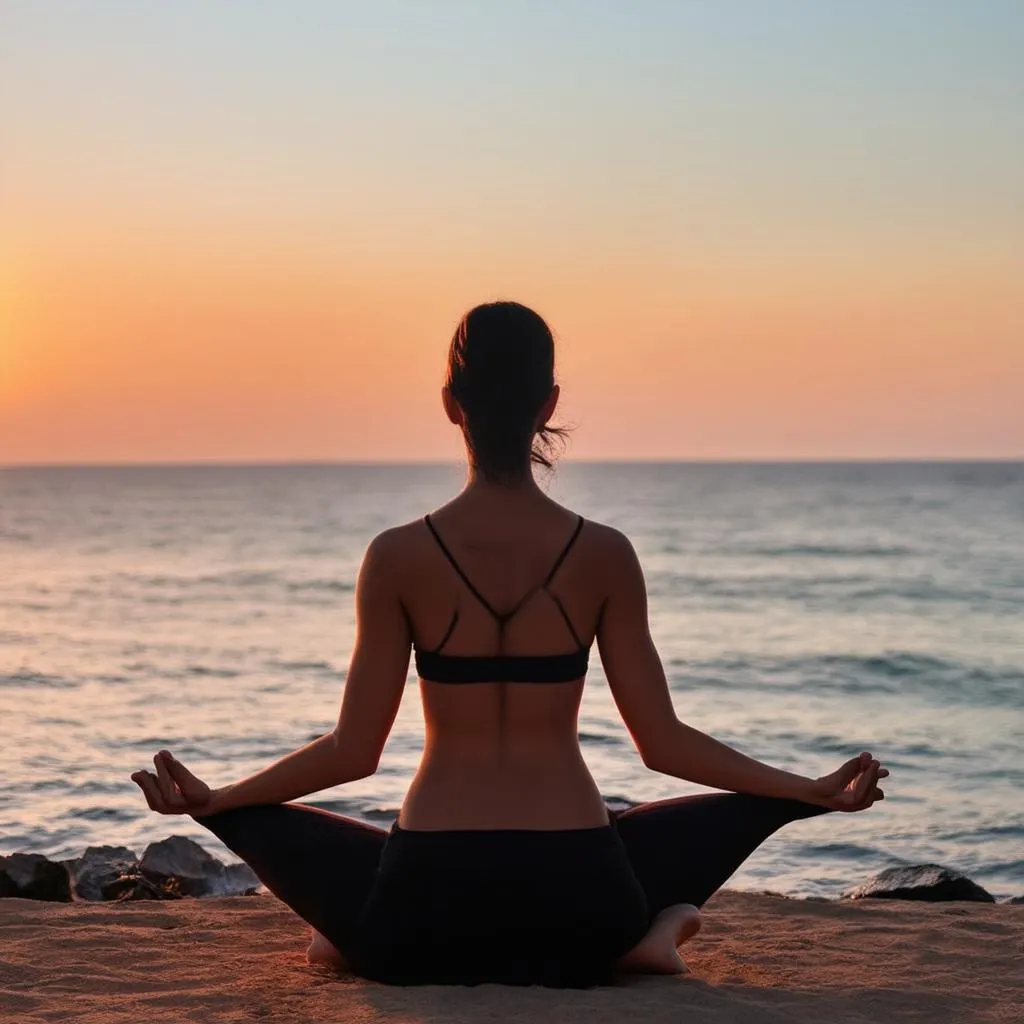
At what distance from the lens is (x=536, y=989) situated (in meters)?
4.05

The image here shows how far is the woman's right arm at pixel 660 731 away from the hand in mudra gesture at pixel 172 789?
4.11 ft

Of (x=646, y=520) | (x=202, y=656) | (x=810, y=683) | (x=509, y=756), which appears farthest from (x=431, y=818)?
(x=646, y=520)

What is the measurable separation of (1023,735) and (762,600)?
1608 cm

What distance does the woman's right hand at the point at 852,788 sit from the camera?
165 inches

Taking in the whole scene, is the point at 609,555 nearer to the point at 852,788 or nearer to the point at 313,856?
the point at 852,788

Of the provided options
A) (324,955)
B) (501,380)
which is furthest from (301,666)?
(501,380)

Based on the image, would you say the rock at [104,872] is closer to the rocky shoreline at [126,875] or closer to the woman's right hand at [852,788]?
the rocky shoreline at [126,875]

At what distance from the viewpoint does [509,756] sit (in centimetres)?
396

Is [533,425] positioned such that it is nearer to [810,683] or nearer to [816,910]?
[816,910]

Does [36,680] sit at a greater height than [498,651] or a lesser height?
lesser

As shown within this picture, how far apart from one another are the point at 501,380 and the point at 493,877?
1352 millimetres

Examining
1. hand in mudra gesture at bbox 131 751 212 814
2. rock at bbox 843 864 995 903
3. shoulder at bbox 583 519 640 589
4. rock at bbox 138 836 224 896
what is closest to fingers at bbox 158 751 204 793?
hand in mudra gesture at bbox 131 751 212 814

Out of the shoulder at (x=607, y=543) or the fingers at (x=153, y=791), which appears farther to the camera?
the fingers at (x=153, y=791)

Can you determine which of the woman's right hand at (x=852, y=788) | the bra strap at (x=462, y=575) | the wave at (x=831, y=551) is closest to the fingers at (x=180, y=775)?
the bra strap at (x=462, y=575)
